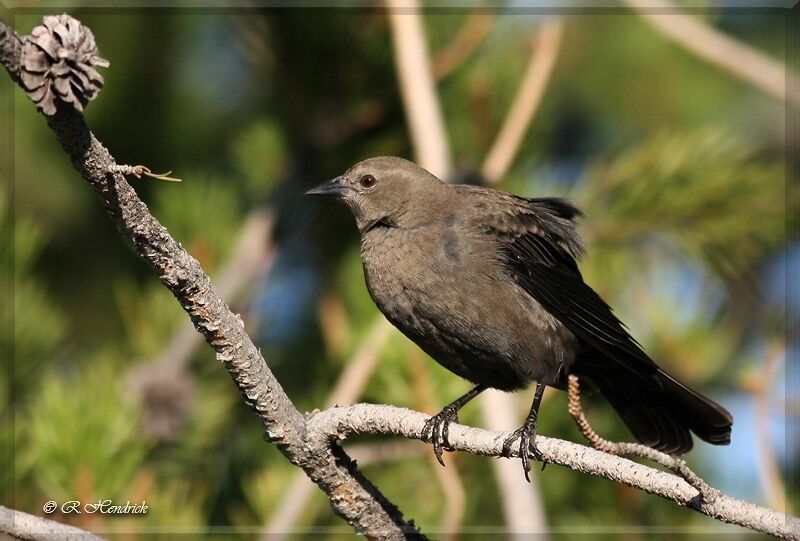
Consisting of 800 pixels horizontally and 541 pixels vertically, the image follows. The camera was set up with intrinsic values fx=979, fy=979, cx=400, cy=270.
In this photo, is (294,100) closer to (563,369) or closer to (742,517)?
(563,369)

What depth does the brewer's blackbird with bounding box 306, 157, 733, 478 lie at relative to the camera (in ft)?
11.6

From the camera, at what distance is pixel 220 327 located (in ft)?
7.47

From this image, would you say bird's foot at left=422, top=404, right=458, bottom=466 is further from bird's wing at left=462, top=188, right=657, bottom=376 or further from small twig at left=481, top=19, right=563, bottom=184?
small twig at left=481, top=19, right=563, bottom=184

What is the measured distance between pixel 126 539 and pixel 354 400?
3.05ft

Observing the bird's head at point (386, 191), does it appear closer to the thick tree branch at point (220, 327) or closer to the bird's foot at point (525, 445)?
the bird's foot at point (525, 445)

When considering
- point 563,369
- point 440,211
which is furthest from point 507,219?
point 563,369

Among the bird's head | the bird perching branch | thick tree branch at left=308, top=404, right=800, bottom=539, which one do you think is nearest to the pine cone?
the bird perching branch

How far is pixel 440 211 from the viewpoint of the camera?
3.86 metres

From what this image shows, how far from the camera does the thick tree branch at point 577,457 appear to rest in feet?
6.88

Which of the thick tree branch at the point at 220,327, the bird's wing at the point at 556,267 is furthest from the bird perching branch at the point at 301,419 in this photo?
the bird's wing at the point at 556,267

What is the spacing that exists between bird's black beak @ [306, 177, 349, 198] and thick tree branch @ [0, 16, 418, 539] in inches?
64.0

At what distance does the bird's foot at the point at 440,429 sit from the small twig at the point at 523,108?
1.12m

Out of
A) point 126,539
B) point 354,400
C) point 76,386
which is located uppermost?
point 354,400

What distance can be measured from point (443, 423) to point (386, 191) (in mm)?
1214
